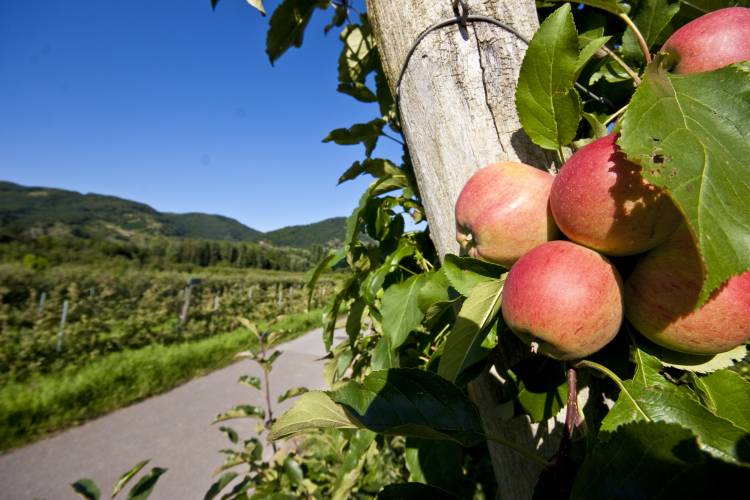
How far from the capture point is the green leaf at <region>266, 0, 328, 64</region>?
4.31 ft

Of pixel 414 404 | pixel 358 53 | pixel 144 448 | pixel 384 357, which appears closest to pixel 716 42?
pixel 414 404

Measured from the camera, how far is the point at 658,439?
1.30 feet

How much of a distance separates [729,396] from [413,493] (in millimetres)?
540

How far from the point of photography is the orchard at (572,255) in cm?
41

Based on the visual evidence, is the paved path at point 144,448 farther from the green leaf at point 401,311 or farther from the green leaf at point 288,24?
the green leaf at point 288,24

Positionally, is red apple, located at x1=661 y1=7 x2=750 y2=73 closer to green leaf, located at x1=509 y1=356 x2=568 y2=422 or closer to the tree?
the tree

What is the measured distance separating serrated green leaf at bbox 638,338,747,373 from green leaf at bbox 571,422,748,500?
0.27 m

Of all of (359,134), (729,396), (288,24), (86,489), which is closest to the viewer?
(729,396)

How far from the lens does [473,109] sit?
2.59 feet

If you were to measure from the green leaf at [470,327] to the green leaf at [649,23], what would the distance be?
0.69m

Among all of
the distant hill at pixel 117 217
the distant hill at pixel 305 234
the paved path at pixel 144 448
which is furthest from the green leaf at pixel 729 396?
the distant hill at pixel 305 234

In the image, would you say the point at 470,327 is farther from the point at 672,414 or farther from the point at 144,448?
the point at 144,448

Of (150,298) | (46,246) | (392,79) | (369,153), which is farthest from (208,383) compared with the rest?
(46,246)

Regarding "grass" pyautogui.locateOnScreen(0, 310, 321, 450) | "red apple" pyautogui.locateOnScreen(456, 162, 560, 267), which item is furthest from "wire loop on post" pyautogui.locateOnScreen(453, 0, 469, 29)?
"grass" pyautogui.locateOnScreen(0, 310, 321, 450)
